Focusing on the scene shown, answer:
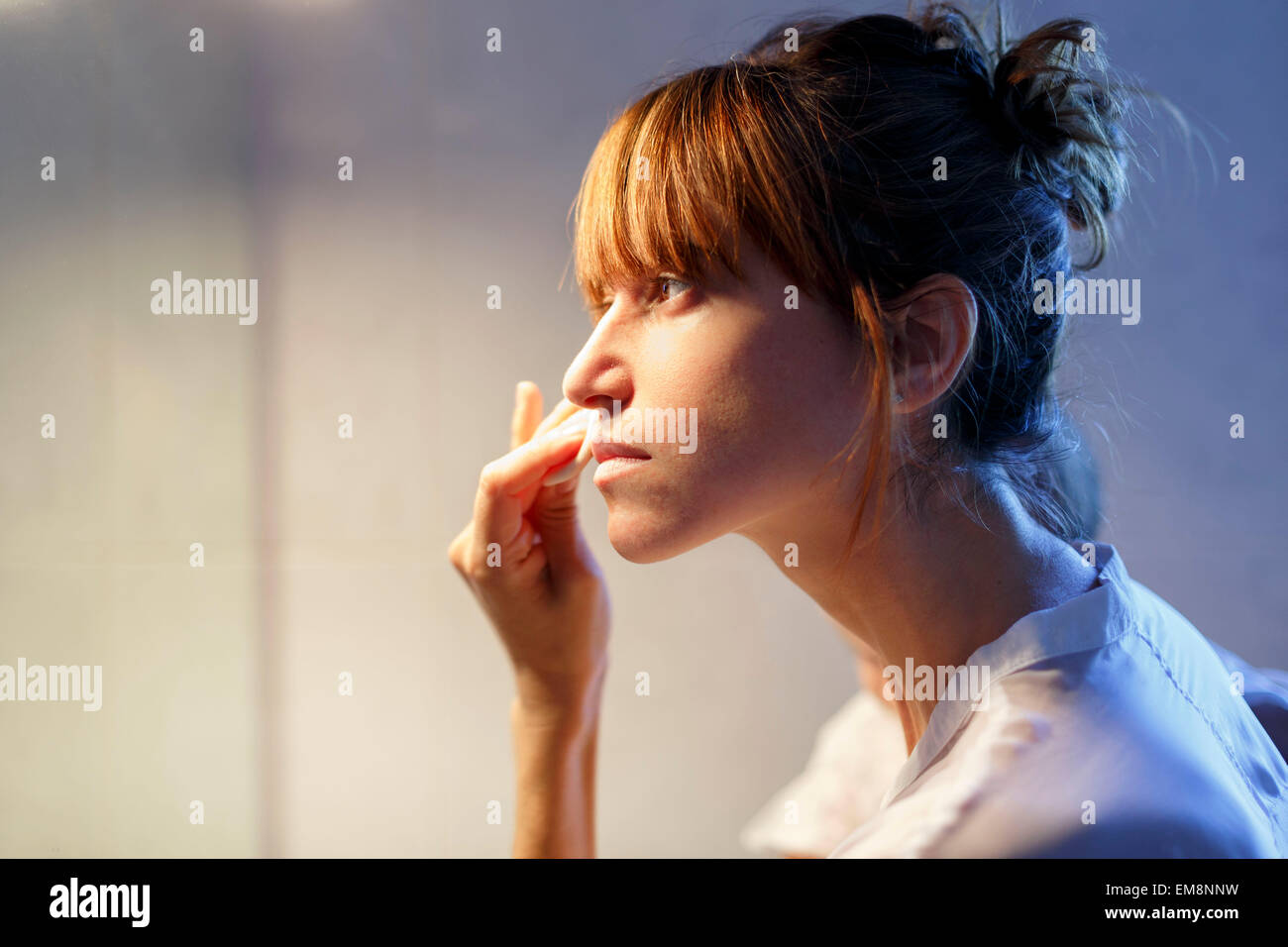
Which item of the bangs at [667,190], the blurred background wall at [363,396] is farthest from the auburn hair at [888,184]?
the blurred background wall at [363,396]

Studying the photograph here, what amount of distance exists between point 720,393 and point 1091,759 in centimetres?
37

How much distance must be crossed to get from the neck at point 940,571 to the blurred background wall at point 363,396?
35 centimetres

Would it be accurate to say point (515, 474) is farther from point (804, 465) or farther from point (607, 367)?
point (804, 465)

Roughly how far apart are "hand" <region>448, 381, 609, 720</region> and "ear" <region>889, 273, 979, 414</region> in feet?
0.99

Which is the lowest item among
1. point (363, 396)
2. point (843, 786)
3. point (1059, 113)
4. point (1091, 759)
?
point (843, 786)

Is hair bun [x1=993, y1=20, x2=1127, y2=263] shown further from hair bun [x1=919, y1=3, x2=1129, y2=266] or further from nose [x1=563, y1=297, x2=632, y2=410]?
nose [x1=563, y1=297, x2=632, y2=410]

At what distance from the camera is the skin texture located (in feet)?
2.08

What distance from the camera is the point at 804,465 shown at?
657mm

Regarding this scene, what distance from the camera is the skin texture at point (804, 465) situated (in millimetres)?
633

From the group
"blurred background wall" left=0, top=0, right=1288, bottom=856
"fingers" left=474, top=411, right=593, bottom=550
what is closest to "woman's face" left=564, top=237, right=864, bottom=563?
"fingers" left=474, top=411, right=593, bottom=550

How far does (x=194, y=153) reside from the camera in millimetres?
1096

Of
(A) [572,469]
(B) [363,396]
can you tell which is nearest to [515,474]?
(A) [572,469]
